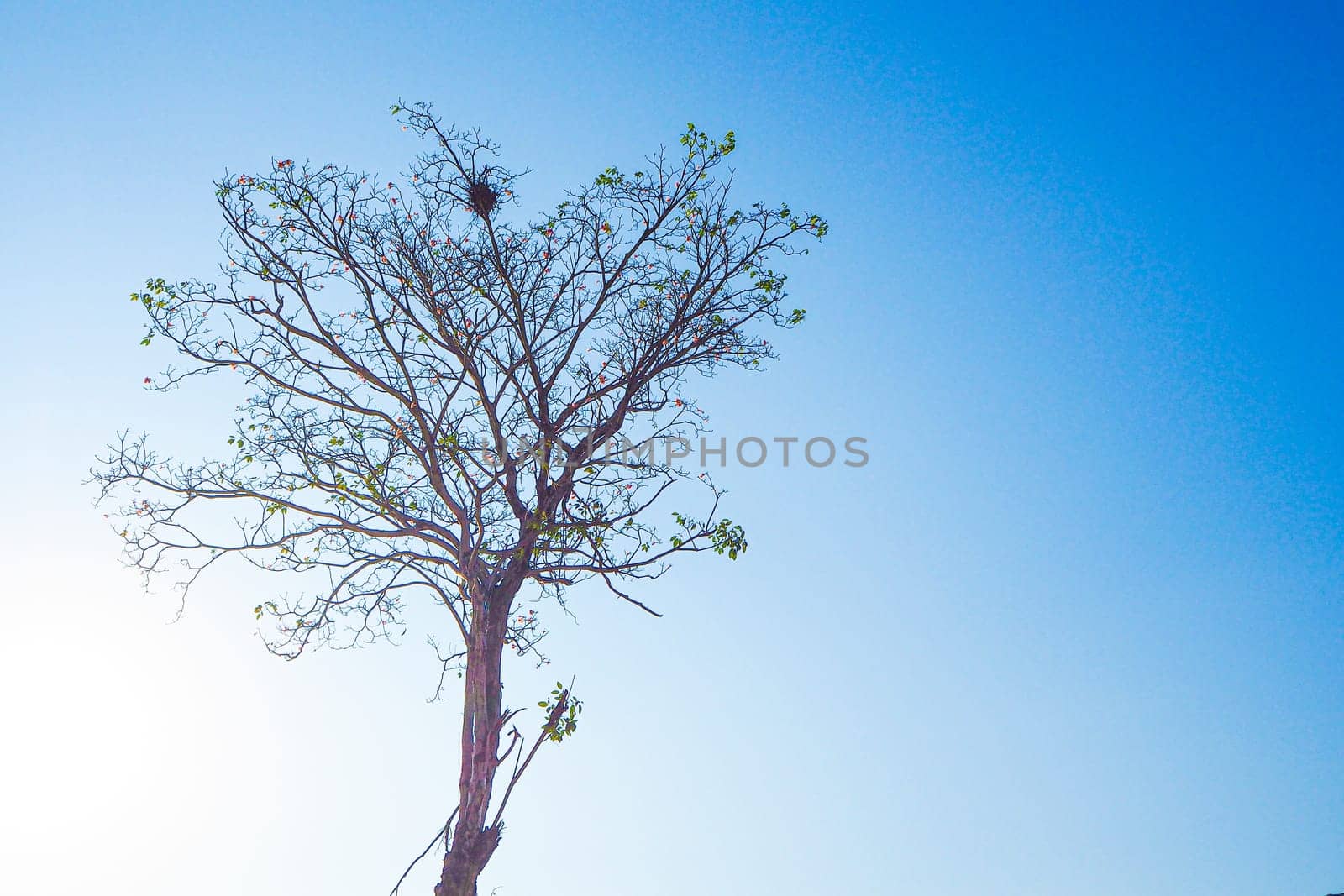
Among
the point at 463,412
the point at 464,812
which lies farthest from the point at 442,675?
the point at 463,412

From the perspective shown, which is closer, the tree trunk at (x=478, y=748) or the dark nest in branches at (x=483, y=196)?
the tree trunk at (x=478, y=748)

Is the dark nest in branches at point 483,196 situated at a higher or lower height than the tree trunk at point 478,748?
higher

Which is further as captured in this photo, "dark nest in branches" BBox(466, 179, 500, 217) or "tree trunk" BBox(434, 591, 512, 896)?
"dark nest in branches" BBox(466, 179, 500, 217)

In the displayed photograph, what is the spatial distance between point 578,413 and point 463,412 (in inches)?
46.1

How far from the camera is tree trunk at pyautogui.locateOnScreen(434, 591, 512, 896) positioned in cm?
763

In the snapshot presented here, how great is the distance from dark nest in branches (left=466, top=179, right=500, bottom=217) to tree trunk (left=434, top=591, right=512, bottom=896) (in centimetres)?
377

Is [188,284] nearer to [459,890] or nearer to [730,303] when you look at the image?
[730,303]

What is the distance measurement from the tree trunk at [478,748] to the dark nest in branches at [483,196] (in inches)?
149

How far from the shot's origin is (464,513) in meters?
8.77

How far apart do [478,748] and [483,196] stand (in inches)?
206

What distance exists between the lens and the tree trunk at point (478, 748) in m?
7.63

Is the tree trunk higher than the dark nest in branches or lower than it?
lower

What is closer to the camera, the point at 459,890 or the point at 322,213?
A: the point at 459,890

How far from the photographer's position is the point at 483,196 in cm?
932
